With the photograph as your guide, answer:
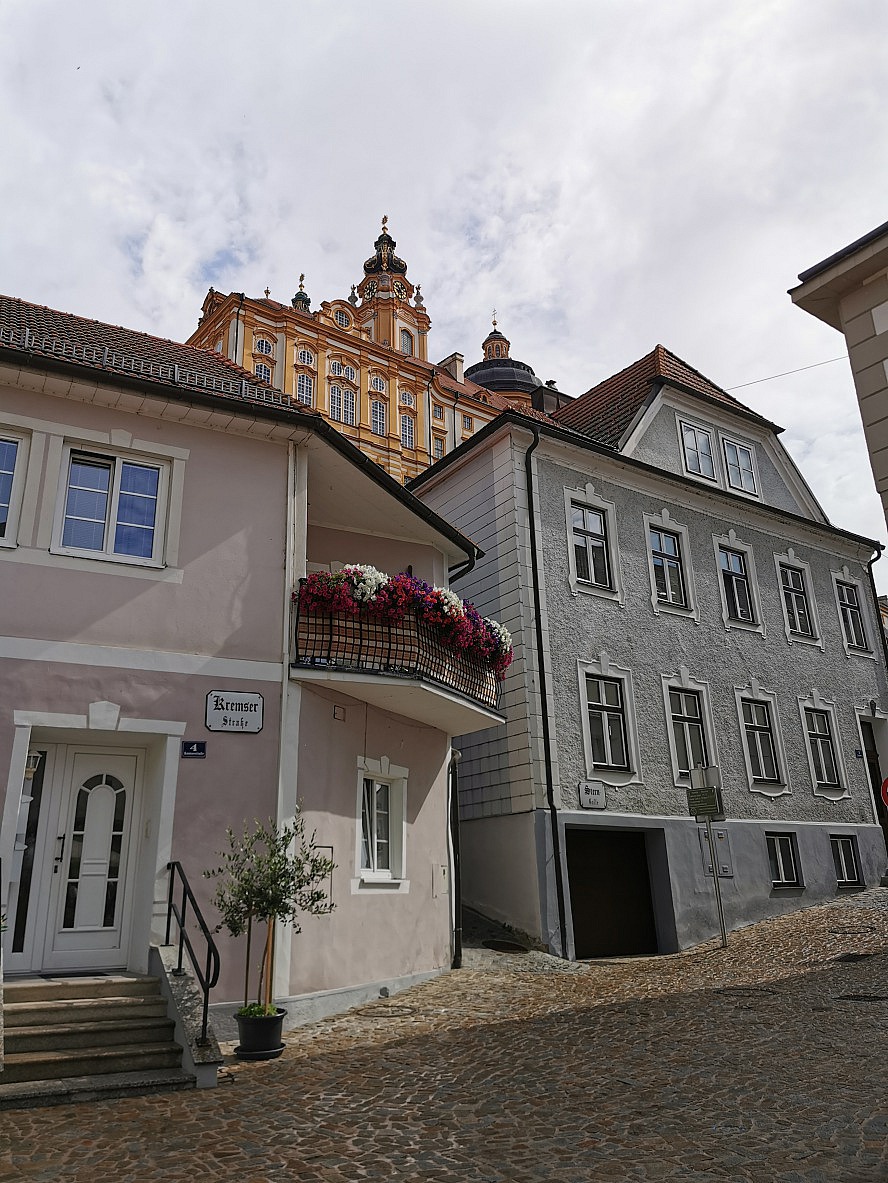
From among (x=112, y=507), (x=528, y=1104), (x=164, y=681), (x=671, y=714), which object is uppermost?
(x=112, y=507)

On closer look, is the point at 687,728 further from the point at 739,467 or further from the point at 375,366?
the point at 375,366

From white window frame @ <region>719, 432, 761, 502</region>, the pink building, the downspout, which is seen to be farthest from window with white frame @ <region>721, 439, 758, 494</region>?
the pink building

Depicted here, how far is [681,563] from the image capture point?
19844 millimetres

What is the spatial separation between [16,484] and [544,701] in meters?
9.15

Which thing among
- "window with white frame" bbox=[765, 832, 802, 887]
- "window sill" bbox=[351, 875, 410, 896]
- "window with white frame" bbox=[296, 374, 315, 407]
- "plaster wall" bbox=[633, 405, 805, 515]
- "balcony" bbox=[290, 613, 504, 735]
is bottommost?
"window sill" bbox=[351, 875, 410, 896]

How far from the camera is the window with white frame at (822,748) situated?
20.7m

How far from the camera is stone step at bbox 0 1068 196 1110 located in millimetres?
6945

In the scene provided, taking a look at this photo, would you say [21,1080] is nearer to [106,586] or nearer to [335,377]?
[106,586]

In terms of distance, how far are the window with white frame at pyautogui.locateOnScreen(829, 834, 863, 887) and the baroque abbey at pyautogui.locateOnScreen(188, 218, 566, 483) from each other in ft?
89.5

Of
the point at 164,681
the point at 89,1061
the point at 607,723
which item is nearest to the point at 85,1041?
the point at 89,1061

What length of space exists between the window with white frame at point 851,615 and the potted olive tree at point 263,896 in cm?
1671

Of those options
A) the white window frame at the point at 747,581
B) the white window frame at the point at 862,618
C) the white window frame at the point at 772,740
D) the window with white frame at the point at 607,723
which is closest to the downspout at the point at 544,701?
the window with white frame at the point at 607,723

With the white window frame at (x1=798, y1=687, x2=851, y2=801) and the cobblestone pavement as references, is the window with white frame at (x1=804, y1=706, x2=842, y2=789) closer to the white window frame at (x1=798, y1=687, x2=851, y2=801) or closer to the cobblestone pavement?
the white window frame at (x1=798, y1=687, x2=851, y2=801)

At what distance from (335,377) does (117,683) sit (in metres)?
42.1
